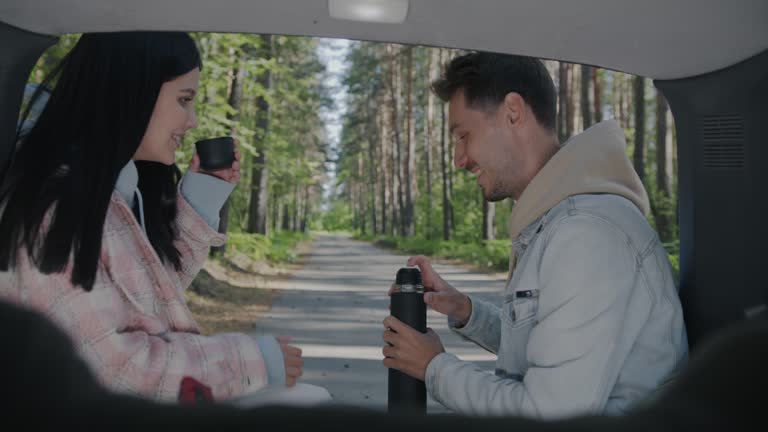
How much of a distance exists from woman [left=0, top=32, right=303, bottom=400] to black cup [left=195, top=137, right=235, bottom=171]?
304 millimetres

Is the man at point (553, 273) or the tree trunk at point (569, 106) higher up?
the tree trunk at point (569, 106)

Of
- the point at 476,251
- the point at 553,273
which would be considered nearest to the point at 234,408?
the point at 553,273

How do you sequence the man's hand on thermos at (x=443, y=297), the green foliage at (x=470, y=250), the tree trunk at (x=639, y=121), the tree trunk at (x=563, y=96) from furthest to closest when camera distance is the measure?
the green foliage at (x=470, y=250), the tree trunk at (x=563, y=96), the tree trunk at (x=639, y=121), the man's hand on thermos at (x=443, y=297)

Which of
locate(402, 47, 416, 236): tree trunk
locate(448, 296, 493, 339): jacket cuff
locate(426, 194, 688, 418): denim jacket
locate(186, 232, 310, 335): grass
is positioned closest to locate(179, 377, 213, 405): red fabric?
locate(426, 194, 688, 418): denim jacket

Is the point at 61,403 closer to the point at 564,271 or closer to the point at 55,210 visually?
the point at 55,210

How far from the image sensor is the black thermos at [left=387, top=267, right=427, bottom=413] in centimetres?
228

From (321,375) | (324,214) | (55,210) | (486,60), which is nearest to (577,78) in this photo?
(321,375)

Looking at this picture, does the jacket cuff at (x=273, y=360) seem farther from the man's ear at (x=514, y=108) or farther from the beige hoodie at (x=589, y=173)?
the man's ear at (x=514, y=108)

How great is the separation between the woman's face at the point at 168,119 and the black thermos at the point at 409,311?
34.4 inches

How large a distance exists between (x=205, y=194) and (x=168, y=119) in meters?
0.47

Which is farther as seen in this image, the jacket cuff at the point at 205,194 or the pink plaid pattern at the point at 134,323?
the jacket cuff at the point at 205,194

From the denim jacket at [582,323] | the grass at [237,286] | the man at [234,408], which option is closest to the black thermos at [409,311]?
the denim jacket at [582,323]

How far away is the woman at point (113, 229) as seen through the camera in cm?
163

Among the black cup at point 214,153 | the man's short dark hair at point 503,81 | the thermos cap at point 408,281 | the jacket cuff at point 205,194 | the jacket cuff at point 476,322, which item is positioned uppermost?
the man's short dark hair at point 503,81
